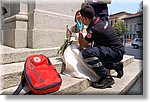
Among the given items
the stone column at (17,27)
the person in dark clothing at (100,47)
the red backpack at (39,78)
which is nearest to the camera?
the red backpack at (39,78)

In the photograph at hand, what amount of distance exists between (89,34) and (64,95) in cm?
67

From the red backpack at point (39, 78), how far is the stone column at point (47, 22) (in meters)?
1.04

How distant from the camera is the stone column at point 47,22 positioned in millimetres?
2590

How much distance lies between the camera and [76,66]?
73.1 inches

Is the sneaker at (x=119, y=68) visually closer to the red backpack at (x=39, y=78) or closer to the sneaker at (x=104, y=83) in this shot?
the sneaker at (x=104, y=83)

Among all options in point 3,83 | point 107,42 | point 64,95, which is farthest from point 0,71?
point 107,42

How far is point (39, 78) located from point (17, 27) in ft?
4.92

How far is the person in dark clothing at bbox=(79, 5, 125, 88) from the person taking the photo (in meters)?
1.69

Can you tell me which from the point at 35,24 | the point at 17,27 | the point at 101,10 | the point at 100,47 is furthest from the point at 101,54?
the point at 17,27

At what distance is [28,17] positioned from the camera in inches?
108

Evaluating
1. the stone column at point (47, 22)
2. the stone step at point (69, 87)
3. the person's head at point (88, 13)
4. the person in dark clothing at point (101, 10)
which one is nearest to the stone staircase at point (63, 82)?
the stone step at point (69, 87)

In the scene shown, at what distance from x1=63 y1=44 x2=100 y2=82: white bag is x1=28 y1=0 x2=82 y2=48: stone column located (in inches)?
32.6

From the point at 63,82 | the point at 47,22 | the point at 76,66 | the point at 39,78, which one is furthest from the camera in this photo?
Answer: the point at 47,22

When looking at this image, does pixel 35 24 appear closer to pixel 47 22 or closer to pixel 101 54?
pixel 47 22
